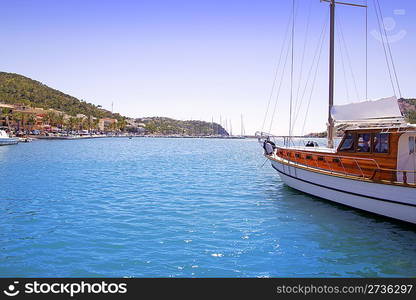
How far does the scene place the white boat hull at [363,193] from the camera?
11.2 meters

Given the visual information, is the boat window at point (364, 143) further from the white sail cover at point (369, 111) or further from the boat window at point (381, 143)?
the white sail cover at point (369, 111)

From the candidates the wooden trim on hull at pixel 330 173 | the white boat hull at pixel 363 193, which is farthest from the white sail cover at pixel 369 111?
the white boat hull at pixel 363 193

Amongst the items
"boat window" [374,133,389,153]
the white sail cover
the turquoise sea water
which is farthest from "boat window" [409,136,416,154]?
the turquoise sea water

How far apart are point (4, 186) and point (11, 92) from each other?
19039cm

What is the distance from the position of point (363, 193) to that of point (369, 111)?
3.55m

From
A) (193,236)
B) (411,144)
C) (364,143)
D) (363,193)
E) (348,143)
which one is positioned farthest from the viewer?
(348,143)

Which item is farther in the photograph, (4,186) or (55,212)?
(4,186)

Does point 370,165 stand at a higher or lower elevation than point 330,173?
higher

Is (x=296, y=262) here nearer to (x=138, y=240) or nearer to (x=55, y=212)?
(x=138, y=240)

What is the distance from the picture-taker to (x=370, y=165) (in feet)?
44.1

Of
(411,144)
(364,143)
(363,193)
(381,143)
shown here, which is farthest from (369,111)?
(363,193)

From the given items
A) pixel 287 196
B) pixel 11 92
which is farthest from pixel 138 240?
pixel 11 92

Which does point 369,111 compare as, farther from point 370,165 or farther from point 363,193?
point 363,193

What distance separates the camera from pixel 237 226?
38.8 ft
